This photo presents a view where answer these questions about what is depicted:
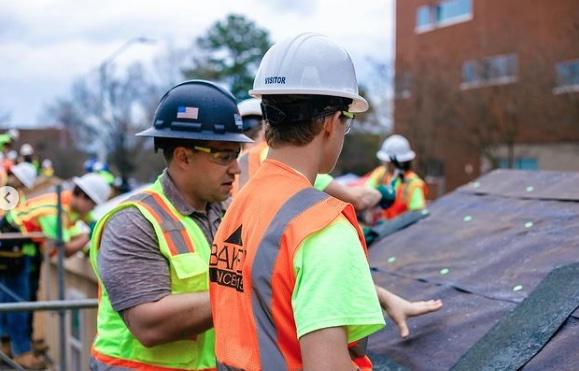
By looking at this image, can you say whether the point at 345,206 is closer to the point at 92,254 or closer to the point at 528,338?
the point at 528,338

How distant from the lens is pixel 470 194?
488cm

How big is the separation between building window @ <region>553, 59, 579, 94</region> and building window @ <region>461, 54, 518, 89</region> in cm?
273

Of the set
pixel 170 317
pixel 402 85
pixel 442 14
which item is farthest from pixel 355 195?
pixel 442 14

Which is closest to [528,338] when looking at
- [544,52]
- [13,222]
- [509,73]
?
[13,222]

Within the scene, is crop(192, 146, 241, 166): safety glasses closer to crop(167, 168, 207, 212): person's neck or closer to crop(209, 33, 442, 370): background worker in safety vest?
crop(167, 168, 207, 212): person's neck

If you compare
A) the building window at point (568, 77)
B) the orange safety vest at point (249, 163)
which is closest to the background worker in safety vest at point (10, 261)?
the orange safety vest at point (249, 163)

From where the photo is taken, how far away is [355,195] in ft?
13.8

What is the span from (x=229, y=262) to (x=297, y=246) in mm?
343

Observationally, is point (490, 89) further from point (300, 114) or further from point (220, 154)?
point (300, 114)

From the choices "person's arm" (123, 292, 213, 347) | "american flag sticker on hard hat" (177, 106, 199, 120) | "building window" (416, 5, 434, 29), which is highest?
"building window" (416, 5, 434, 29)

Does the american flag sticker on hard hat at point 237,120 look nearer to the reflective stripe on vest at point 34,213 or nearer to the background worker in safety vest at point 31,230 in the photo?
the background worker in safety vest at point 31,230

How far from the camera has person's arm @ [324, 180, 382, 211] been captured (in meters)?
4.09

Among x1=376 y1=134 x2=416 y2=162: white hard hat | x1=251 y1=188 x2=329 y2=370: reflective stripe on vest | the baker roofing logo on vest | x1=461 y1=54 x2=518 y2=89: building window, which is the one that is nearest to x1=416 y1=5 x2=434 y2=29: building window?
x1=461 y1=54 x2=518 y2=89: building window

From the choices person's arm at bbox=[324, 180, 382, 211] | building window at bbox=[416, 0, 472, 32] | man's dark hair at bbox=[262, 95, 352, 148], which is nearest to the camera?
man's dark hair at bbox=[262, 95, 352, 148]
